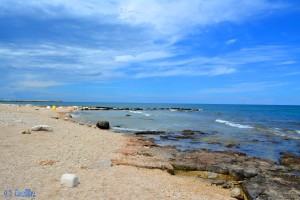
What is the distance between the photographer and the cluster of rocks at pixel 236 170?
925cm

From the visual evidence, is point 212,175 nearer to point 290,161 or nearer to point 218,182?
point 218,182

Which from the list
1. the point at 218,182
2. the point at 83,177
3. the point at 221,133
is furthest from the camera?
the point at 221,133

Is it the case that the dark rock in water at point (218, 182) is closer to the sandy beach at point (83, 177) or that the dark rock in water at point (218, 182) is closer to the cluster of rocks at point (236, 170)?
the cluster of rocks at point (236, 170)

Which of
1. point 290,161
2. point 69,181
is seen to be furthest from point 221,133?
point 69,181

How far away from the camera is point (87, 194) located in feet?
23.9

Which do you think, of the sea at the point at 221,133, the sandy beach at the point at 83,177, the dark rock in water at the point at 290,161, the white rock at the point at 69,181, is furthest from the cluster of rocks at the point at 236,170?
the white rock at the point at 69,181

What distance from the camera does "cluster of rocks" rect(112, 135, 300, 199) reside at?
9252 millimetres

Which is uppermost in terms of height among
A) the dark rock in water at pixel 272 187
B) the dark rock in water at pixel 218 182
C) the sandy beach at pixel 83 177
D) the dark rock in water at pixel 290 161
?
the sandy beach at pixel 83 177

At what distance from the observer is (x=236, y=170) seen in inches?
466

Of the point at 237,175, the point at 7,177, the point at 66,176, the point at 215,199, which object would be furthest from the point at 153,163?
the point at 7,177

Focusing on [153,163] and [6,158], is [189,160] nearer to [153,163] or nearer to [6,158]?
[153,163]

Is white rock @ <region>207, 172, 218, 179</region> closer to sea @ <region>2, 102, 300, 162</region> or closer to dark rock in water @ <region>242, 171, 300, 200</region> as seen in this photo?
dark rock in water @ <region>242, 171, 300, 200</region>

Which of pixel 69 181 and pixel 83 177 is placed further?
pixel 83 177

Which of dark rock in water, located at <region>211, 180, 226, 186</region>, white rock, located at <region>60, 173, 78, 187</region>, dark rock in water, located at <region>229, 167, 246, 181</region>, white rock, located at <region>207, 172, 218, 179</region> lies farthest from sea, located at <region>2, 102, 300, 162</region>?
white rock, located at <region>60, 173, 78, 187</region>
